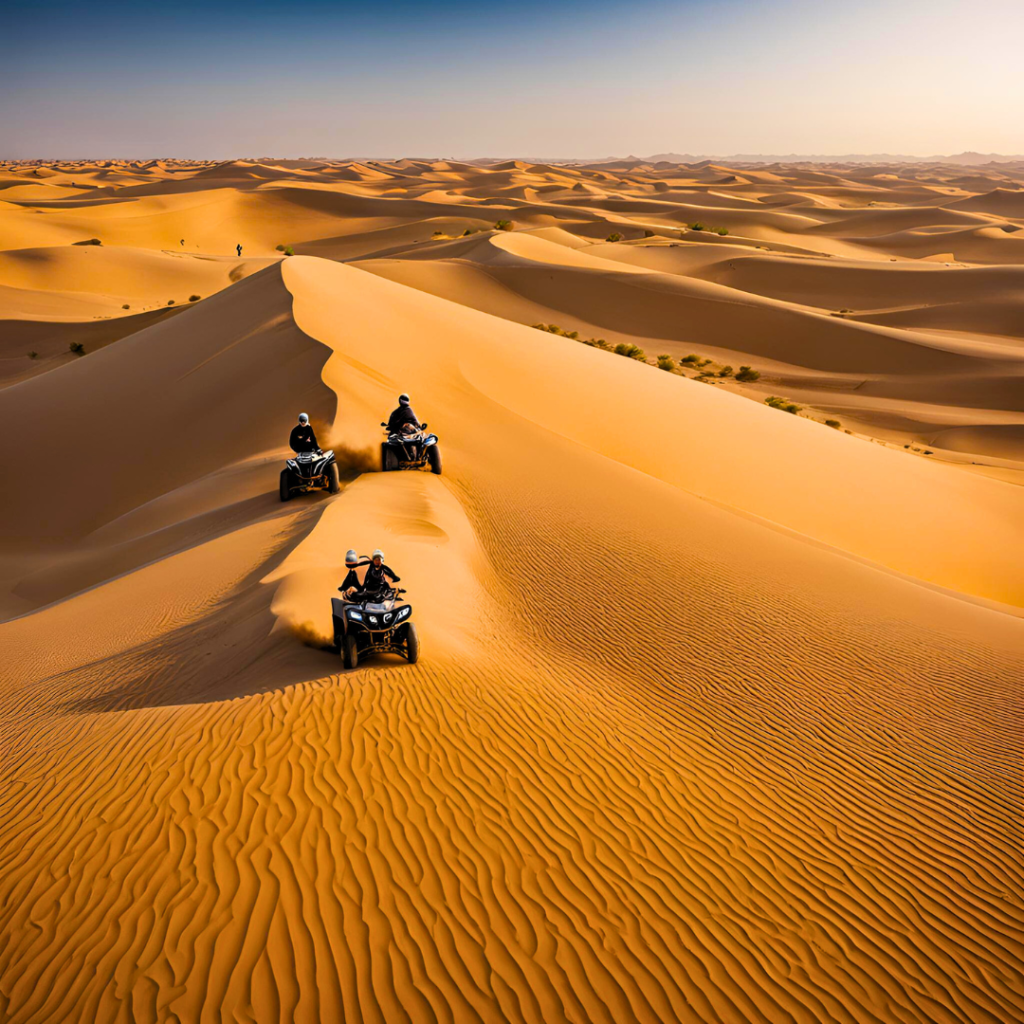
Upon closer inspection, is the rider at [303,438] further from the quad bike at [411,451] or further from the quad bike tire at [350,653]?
the quad bike tire at [350,653]

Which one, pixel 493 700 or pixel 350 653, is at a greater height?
pixel 350 653

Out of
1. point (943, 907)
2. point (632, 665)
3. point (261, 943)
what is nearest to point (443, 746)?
point (261, 943)

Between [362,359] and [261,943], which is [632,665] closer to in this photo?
[261,943]

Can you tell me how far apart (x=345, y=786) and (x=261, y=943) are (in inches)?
47.2

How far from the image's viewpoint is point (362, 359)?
17.1m

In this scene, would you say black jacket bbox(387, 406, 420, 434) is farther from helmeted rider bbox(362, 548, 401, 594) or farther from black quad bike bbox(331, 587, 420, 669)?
black quad bike bbox(331, 587, 420, 669)

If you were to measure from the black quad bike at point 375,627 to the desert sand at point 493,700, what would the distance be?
211 millimetres

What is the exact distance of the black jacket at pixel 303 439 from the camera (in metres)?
11.1

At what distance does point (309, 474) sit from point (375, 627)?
18.8ft

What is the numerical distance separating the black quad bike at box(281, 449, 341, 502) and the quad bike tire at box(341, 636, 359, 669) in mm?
5495

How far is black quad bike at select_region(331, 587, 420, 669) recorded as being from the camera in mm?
6355

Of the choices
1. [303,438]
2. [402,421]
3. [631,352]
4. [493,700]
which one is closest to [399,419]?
[402,421]

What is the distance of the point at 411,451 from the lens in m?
12.4

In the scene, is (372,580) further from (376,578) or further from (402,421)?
(402,421)
